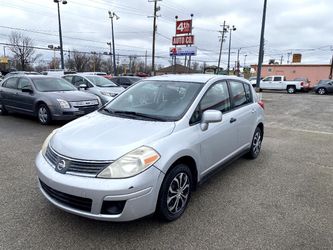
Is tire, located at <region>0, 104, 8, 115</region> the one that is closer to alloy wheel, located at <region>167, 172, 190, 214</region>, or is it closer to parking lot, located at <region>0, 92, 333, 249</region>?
parking lot, located at <region>0, 92, 333, 249</region>

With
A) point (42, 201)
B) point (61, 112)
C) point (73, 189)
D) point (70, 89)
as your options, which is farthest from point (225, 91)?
point (70, 89)

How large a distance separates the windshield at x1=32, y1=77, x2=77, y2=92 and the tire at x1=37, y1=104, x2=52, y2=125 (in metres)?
0.61

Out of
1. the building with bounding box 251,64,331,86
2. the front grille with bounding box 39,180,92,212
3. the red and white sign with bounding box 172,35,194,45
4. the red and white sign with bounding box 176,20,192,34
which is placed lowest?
the front grille with bounding box 39,180,92,212

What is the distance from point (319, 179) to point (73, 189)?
3840mm

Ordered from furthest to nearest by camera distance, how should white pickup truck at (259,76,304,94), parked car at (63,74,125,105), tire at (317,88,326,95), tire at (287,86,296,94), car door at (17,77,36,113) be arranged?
tire at (287,86,296,94)
white pickup truck at (259,76,304,94)
tire at (317,88,326,95)
parked car at (63,74,125,105)
car door at (17,77,36,113)

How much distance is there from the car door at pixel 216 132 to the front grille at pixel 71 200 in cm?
148

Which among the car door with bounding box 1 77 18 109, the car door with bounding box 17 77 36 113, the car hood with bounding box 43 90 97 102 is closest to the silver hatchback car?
the car hood with bounding box 43 90 97 102

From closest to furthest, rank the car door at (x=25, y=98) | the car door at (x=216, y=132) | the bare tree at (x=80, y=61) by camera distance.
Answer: the car door at (x=216, y=132), the car door at (x=25, y=98), the bare tree at (x=80, y=61)

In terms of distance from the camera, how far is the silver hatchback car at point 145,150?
257 cm

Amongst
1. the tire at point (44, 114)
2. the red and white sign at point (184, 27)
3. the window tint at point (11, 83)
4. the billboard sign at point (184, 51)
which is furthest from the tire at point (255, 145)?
the red and white sign at point (184, 27)

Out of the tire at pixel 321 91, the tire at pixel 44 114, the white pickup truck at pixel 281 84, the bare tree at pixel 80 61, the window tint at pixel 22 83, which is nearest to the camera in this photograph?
the tire at pixel 44 114

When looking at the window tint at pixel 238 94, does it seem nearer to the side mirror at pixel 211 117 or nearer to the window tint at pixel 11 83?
the side mirror at pixel 211 117

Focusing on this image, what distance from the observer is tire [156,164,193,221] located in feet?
9.37

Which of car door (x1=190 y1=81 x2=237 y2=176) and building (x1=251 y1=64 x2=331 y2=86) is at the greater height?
building (x1=251 y1=64 x2=331 y2=86)
